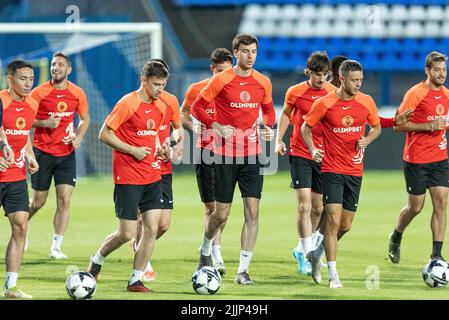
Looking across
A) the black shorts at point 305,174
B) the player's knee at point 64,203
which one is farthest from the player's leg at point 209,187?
the player's knee at point 64,203

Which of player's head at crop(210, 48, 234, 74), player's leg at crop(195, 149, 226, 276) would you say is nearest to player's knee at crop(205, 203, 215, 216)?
player's leg at crop(195, 149, 226, 276)

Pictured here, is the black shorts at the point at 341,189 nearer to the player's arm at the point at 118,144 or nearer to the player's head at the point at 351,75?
the player's head at the point at 351,75

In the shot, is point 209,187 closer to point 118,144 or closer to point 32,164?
point 118,144

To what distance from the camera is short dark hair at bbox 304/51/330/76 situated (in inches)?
450

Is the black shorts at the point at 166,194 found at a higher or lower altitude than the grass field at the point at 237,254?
higher

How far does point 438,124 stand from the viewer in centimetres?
1158

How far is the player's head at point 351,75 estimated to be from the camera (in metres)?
10.1

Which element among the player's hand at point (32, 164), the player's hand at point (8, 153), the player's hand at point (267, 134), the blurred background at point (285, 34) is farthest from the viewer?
the blurred background at point (285, 34)

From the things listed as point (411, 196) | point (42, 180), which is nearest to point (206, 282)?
point (411, 196)

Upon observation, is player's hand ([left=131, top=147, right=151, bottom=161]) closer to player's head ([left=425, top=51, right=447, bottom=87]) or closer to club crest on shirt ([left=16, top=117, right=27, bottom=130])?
club crest on shirt ([left=16, top=117, right=27, bottom=130])

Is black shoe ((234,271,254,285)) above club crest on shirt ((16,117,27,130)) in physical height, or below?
below

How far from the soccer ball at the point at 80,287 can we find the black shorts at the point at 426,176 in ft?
14.0

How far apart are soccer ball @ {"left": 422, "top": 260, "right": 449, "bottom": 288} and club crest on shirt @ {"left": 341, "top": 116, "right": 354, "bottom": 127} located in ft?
4.98

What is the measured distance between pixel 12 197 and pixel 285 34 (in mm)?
21528
